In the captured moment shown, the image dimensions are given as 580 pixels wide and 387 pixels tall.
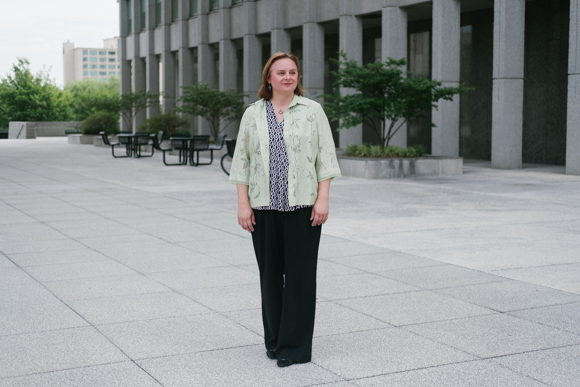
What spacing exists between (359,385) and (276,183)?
1286 millimetres

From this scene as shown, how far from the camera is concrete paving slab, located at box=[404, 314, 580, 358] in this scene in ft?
16.6

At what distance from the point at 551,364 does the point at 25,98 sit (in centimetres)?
7527

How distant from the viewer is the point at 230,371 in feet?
15.2

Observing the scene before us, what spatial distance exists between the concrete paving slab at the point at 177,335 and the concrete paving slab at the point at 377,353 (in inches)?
21.7

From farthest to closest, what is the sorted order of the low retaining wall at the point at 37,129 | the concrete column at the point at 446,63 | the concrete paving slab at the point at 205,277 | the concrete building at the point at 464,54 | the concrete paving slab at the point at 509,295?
the low retaining wall at the point at 37,129 < the concrete column at the point at 446,63 < the concrete building at the point at 464,54 < the concrete paving slab at the point at 205,277 < the concrete paving slab at the point at 509,295

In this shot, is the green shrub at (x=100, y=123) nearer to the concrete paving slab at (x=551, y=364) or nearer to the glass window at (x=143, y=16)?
the glass window at (x=143, y=16)

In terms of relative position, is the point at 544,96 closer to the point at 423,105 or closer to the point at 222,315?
the point at 423,105

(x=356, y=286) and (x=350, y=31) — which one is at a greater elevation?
(x=350, y=31)

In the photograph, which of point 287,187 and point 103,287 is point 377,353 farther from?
point 103,287

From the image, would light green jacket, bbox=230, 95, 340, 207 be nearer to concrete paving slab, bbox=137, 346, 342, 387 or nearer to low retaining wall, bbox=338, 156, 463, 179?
concrete paving slab, bbox=137, 346, 342, 387

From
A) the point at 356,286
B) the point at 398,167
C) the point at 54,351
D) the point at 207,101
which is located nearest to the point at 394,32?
the point at 398,167

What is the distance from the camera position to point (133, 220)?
38.0 ft

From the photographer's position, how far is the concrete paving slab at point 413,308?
5859mm

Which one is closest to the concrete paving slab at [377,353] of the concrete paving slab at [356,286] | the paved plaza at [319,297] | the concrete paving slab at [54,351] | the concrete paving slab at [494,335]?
the paved plaza at [319,297]
